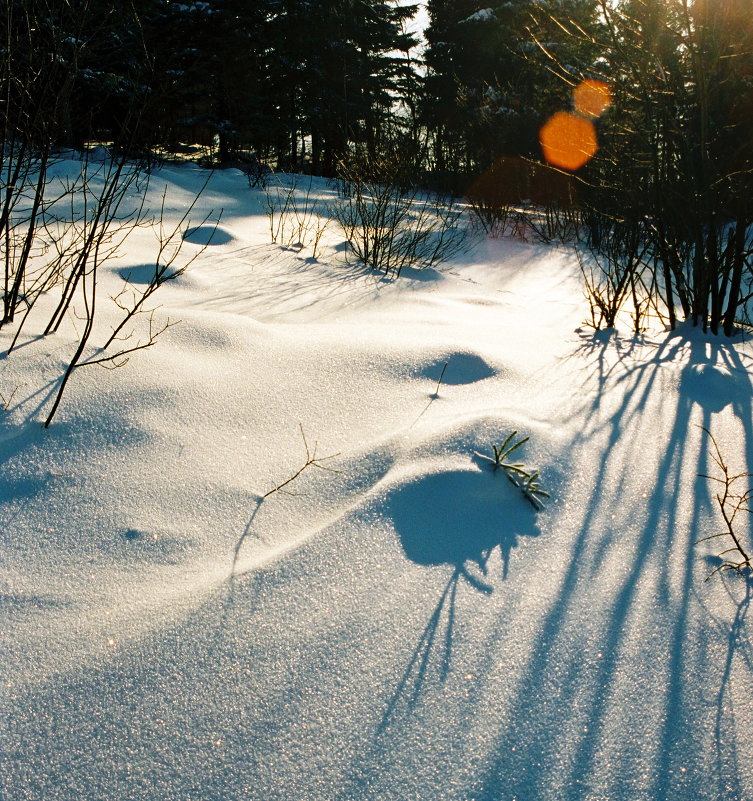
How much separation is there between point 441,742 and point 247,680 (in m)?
0.38

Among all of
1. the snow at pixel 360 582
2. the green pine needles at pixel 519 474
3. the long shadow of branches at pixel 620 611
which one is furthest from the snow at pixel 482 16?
the green pine needles at pixel 519 474

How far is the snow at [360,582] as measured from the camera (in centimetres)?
103

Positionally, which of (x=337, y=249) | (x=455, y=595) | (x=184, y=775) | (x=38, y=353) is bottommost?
(x=184, y=775)

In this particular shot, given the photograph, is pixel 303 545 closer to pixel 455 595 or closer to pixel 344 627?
pixel 344 627

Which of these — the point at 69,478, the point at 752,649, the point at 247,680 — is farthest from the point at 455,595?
the point at 69,478

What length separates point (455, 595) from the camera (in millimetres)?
1380

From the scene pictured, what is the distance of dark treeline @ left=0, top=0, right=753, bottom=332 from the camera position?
3.01 m

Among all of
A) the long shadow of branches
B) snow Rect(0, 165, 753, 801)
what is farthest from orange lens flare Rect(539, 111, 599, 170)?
snow Rect(0, 165, 753, 801)

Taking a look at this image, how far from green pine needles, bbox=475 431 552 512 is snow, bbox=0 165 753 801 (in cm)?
4

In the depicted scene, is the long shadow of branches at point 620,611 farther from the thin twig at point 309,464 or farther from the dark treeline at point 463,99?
the dark treeline at point 463,99

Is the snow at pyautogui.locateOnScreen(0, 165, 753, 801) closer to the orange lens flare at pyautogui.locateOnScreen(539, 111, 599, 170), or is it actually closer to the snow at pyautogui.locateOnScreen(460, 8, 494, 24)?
the orange lens flare at pyautogui.locateOnScreen(539, 111, 599, 170)

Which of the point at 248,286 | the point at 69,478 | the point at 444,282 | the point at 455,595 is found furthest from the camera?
the point at 444,282

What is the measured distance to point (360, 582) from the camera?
1.40m

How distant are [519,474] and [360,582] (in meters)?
0.64
